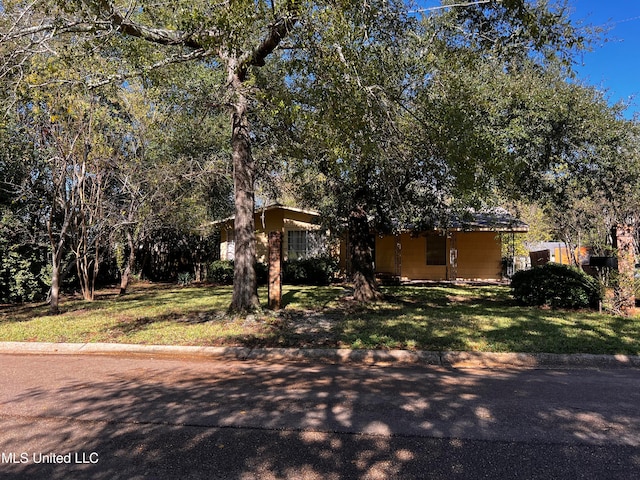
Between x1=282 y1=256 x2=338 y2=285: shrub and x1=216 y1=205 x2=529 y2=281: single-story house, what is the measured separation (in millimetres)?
1459

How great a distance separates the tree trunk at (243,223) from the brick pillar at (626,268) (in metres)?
8.12

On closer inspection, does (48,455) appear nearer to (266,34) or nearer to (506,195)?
(266,34)

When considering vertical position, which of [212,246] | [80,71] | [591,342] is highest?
[80,71]

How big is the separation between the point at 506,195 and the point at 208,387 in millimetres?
10924

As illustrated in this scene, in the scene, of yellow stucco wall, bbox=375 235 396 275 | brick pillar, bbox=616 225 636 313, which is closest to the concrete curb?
brick pillar, bbox=616 225 636 313

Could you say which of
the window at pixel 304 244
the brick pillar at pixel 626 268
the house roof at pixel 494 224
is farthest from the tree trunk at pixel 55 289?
the house roof at pixel 494 224

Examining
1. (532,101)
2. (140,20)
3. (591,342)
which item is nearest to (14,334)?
(140,20)

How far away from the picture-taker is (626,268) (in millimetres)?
10133

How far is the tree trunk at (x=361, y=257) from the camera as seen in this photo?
13.1 metres

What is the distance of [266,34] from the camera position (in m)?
8.84

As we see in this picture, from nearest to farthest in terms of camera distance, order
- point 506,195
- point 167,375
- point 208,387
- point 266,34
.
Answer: point 208,387 → point 167,375 → point 266,34 → point 506,195

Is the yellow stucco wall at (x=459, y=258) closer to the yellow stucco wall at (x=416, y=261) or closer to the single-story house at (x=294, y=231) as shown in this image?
the yellow stucco wall at (x=416, y=261)

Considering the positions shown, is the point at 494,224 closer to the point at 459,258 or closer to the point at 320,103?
the point at 459,258

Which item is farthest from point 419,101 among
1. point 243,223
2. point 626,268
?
point 626,268
